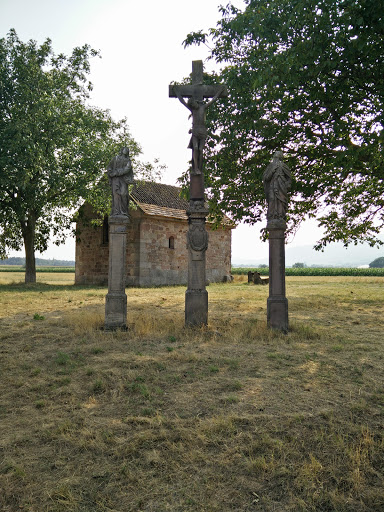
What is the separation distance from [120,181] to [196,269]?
247 centimetres

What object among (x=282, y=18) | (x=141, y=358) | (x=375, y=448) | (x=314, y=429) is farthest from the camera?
(x=282, y=18)

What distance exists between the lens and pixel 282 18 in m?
8.98

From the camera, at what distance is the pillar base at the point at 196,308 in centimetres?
812

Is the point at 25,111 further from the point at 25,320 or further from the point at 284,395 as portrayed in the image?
the point at 284,395

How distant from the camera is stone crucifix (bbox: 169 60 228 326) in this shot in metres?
8.17

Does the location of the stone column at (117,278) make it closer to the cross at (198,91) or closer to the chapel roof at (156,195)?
the cross at (198,91)

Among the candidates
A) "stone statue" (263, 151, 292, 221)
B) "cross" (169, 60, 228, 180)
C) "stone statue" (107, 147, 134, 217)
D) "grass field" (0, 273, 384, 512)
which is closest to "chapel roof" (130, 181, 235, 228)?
"cross" (169, 60, 228, 180)

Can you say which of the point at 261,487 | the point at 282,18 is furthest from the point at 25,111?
the point at 261,487

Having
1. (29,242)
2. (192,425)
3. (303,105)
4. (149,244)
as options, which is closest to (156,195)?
(149,244)

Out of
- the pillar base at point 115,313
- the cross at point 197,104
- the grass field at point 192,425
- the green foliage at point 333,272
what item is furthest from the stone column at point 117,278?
the green foliage at point 333,272

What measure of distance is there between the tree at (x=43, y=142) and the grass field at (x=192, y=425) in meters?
12.4

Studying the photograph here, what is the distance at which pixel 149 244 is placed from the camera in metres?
21.0

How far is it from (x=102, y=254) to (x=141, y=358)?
58.3ft

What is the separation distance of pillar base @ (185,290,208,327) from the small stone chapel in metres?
12.5
